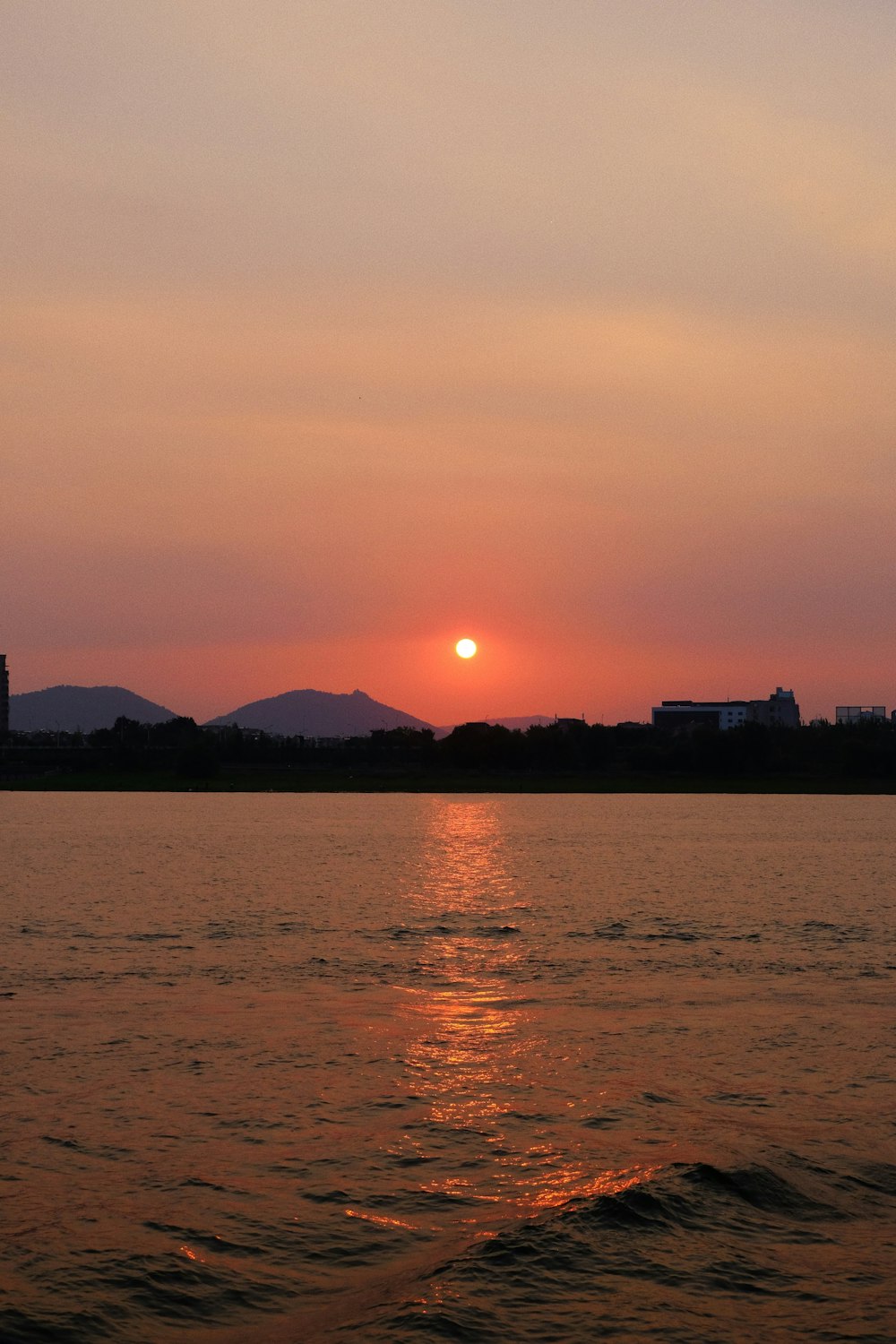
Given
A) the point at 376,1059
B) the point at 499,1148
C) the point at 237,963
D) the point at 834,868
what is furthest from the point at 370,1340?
the point at 834,868

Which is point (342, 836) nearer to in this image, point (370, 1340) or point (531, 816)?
point (531, 816)

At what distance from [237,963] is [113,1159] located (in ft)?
81.6

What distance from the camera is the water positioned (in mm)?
20016

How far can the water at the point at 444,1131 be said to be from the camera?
20.0 metres

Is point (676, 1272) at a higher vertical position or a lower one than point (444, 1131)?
lower

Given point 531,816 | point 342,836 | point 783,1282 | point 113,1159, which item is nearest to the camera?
point 783,1282

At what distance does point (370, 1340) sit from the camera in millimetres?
18656

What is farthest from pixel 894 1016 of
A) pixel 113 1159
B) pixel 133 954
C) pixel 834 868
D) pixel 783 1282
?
pixel 834 868

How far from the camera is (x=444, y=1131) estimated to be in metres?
28.3

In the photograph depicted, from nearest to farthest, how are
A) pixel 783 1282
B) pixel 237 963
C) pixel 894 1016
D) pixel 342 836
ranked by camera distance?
pixel 783 1282, pixel 894 1016, pixel 237 963, pixel 342 836

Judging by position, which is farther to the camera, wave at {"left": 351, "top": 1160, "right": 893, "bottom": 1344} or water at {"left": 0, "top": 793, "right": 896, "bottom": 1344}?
water at {"left": 0, "top": 793, "right": 896, "bottom": 1344}

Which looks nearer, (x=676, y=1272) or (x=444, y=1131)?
(x=676, y=1272)

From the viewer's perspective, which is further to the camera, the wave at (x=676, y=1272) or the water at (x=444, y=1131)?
the water at (x=444, y=1131)

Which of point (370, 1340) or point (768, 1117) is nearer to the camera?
point (370, 1340)
